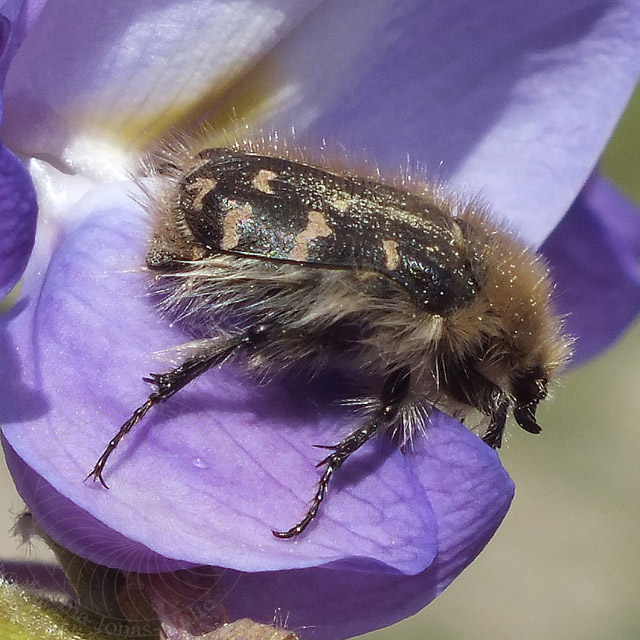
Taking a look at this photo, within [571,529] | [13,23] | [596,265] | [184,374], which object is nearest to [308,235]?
[184,374]

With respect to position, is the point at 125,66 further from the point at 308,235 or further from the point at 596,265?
the point at 596,265

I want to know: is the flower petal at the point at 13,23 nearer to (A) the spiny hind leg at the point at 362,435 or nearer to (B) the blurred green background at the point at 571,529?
(A) the spiny hind leg at the point at 362,435

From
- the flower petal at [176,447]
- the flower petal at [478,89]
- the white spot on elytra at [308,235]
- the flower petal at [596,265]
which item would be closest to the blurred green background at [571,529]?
the flower petal at [596,265]

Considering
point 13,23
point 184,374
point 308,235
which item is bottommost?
point 184,374

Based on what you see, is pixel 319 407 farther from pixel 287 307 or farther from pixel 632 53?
pixel 632 53

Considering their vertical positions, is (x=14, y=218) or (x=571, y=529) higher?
(x=14, y=218)

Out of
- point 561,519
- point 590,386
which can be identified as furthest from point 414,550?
point 590,386
